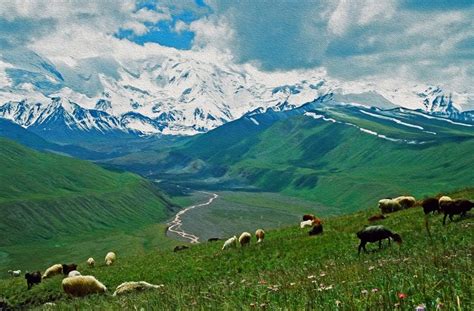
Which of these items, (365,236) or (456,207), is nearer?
(365,236)

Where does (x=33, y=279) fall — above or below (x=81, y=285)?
below

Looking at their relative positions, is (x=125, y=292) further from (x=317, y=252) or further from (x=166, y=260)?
(x=166, y=260)

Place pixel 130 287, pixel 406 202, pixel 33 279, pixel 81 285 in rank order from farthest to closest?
pixel 406 202
pixel 33 279
pixel 81 285
pixel 130 287

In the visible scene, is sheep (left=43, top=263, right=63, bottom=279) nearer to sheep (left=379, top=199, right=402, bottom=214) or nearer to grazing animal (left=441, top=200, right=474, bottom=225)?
sheep (left=379, top=199, right=402, bottom=214)

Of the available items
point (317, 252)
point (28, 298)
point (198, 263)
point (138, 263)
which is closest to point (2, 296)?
point (28, 298)

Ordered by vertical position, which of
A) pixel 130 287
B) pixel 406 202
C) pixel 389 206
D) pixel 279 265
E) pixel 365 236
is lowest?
pixel 130 287

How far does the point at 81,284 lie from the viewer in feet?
102

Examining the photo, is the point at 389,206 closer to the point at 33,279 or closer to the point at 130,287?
the point at 130,287

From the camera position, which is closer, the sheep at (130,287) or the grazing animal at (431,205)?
the sheep at (130,287)

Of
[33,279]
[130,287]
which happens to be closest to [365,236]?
[130,287]

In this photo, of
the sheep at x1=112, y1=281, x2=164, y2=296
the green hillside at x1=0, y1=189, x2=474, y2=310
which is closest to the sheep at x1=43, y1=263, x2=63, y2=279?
the green hillside at x1=0, y1=189, x2=474, y2=310

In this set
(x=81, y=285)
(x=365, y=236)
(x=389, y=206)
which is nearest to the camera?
(x=365, y=236)

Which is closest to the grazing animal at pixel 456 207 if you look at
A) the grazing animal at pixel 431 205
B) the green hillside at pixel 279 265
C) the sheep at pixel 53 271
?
the green hillside at pixel 279 265

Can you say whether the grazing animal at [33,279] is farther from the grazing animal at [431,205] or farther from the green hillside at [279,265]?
the grazing animal at [431,205]
